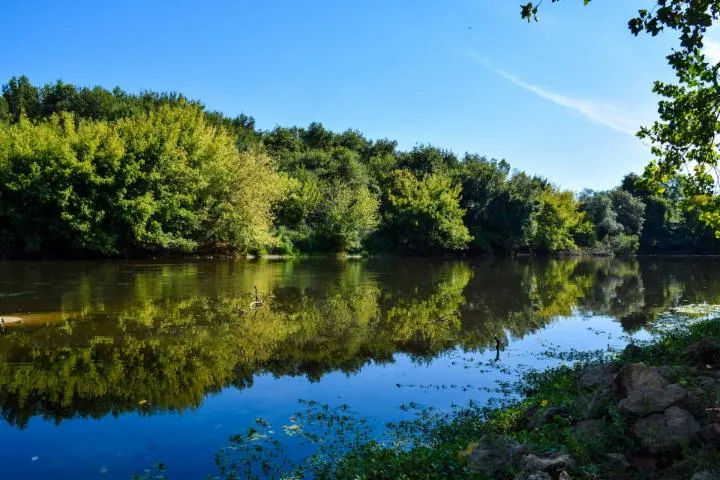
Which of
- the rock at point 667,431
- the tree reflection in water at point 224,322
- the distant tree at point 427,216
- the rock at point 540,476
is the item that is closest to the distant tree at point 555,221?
the distant tree at point 427,216

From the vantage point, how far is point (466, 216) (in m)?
73.9

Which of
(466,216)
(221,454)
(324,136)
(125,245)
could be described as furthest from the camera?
Answer: (324,136)

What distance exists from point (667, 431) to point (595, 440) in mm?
744

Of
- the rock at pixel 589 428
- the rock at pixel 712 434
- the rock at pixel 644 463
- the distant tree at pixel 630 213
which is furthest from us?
the distant tree at pixel 630 213

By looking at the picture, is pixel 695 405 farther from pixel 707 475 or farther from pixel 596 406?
pixel 707 475

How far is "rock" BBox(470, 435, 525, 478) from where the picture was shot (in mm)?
6004

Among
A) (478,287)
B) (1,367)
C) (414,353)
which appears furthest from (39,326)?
(478,287)

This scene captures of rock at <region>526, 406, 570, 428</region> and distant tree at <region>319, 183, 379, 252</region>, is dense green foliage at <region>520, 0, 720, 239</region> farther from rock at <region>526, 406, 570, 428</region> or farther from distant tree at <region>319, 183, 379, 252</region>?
distant tree at <region>319, 183, 379, 252</region>

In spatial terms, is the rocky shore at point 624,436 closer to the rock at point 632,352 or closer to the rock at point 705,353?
the rock at point 705,353

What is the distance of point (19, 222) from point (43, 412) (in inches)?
1520

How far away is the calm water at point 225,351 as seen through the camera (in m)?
9.45

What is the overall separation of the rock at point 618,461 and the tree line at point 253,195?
8.84 metres

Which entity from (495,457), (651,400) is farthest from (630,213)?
(495,457)

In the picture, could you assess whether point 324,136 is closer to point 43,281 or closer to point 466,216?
point 466,216
